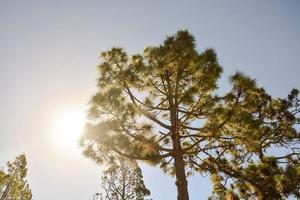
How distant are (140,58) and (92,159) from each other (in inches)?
156

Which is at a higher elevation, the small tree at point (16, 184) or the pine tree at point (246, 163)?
the small tree at point (16, 184)

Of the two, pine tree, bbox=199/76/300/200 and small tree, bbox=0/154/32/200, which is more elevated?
small tree, bbox=0/154/32/200

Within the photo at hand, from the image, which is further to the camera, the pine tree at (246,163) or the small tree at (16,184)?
the small tree at (16,184)

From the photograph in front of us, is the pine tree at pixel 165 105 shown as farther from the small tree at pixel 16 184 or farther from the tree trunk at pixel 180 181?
the small tree at pixel 16 184

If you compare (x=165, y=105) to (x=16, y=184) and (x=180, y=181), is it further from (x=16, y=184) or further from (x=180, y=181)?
(x=16, y=184)

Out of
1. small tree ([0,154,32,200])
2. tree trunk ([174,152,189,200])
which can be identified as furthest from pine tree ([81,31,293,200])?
small tree ([0,154,32,200])

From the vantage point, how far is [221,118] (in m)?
8.97

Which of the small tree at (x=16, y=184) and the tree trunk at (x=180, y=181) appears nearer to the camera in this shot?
the tree trunk at (x=180, y=181)

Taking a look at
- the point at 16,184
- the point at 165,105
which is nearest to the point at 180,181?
the point at 165,105

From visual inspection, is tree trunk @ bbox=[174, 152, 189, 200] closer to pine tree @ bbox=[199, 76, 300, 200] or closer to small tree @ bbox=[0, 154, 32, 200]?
pine tree @ bbox=[199, 76, 300, 200]

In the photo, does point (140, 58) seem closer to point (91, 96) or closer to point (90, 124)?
point (91, 96)

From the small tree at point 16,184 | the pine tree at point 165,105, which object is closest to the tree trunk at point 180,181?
the pine tree at point 165,105

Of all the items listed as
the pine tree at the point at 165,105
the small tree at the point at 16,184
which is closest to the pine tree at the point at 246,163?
the pine tree at the point at 165,105

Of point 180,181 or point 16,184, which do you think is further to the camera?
point 16,184
